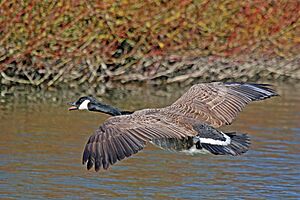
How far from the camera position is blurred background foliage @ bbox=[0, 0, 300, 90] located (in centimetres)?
1802

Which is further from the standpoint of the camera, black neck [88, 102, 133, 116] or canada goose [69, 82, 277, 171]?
black neck [88, 102, 133, 116]

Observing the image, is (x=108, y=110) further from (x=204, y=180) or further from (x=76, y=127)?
(x=76, y=127)

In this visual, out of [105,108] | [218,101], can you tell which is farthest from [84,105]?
[218,101]

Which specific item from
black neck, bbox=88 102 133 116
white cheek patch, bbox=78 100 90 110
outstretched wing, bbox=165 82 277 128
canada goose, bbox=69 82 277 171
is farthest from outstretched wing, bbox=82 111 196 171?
white cheek patch, bbox=78 100 90 110

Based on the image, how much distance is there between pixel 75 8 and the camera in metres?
18.2

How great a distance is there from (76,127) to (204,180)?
3491mm

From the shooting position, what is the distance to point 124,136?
28.4 feet

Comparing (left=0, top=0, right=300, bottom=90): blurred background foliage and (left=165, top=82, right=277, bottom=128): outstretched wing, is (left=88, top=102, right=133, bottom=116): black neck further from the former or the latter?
(left=0, top=0, right=300, bottom=90): blurred background foliage

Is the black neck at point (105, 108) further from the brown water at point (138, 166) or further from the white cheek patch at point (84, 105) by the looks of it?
the brown water at point (138, 166)

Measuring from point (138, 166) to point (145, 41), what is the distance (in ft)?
27.1

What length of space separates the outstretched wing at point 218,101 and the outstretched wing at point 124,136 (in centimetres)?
75

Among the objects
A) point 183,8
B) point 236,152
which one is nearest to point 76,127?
point 236,152

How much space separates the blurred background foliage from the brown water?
3.38 m

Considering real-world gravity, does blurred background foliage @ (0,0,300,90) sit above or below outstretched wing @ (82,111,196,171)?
above
